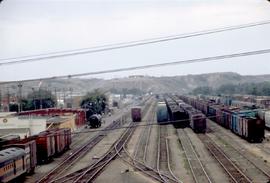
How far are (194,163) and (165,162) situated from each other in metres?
2.15

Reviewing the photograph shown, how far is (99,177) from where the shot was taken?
2644 cm

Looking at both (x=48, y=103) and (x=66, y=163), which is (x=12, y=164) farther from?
(x=48, y=103)

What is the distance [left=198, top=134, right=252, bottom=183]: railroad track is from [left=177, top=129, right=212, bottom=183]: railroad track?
126 centimetres

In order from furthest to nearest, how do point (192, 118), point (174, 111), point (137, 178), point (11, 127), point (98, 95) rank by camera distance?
point (98, 95) → point (174, 111) → point (192, 118) → point (11, 127) → point (137, 178)

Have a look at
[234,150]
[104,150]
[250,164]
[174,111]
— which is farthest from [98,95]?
[250,164]

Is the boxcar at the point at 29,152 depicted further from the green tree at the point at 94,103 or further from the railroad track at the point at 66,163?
the green tree at the point at 94,103

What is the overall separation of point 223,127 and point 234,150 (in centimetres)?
2231

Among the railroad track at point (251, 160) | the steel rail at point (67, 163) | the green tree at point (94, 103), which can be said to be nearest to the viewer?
the railroad track at point (251, 160)

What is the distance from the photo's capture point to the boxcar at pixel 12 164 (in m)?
22.0

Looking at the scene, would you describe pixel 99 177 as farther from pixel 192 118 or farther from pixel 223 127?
pixel 223 127

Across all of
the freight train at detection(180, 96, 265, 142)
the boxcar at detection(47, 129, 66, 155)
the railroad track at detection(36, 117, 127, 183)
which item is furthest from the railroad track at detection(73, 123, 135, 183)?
the freight train at detection(180, 96, 265, 142)

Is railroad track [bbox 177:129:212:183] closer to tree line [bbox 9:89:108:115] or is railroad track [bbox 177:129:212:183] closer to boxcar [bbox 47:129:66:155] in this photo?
boxcar [bbox 47:129:66:155]

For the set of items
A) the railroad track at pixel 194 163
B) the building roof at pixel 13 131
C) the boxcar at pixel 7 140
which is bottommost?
the railroad track at pixel 194 163

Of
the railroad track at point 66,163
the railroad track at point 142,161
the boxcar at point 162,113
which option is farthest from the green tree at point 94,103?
the railroad track at point 142,161
